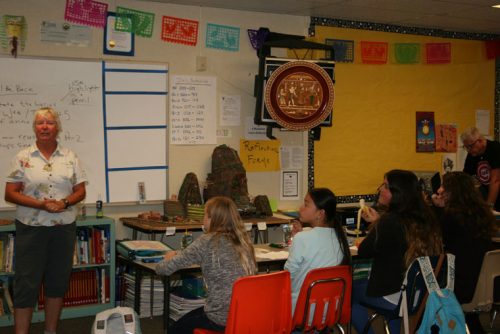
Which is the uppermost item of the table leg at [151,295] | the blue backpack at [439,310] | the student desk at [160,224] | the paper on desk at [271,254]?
the student desk at [160,224]

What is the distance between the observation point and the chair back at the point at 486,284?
167 inches

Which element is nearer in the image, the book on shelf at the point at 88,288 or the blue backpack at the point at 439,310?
the blue backpack at the point at 439,310

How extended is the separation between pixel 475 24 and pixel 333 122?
72.0 inches

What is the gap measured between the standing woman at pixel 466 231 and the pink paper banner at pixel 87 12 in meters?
3.03

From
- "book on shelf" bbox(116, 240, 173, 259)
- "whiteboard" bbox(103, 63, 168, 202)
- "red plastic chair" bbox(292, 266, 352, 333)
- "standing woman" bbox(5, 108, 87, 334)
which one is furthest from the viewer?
"whiteboard" bbox(103, 63, 168, 202)

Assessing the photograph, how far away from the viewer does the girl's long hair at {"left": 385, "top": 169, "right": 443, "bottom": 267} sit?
389 cm

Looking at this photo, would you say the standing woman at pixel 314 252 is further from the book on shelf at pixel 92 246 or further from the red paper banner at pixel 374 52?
the red paper banner at pixel 374 52

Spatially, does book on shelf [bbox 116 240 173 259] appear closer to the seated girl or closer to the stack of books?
the stack of books

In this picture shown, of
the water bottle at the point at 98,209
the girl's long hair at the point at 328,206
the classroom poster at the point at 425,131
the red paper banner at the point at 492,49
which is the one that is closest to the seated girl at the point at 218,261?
the girl's long hair at the point at 328,206

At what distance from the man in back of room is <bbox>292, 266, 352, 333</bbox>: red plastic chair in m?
2.98

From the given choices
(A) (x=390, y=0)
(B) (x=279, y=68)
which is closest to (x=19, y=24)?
(B) (x=279, y=68)

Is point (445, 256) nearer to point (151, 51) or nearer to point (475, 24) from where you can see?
point (151, 51)

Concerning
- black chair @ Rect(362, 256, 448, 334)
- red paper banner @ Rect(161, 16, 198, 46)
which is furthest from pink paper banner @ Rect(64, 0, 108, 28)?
black chair @ Rect(362, 256, 448, 334)

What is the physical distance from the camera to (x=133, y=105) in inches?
223
